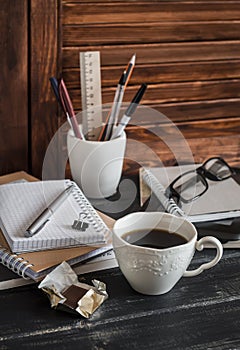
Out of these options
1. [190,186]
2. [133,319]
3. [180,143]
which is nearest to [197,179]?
[190,186]

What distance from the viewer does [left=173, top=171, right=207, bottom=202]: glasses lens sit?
3.73ft

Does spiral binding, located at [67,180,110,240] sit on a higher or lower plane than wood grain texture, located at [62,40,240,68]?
lower

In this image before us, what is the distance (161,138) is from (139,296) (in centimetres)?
42

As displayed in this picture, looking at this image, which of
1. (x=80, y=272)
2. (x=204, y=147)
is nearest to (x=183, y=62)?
(x=204, y=147)

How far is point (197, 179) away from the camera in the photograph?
118 cm

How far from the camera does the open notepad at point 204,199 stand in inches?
42.9

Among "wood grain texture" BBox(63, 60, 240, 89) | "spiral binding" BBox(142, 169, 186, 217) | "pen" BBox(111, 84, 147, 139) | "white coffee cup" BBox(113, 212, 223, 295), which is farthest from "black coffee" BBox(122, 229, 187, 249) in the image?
"wood grain texture" BBox(63, 60, 240, 89)

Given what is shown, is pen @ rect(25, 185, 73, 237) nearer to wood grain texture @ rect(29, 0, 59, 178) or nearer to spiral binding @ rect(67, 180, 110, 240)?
spiral binding @ rect(67, 180, 110, 240)

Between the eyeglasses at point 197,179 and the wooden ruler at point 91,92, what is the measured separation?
0.16 meters

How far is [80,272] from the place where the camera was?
0.96 meters

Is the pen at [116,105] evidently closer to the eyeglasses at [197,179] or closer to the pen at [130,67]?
the pen at [130,67]

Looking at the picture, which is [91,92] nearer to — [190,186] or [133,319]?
[190,186]

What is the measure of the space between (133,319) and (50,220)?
22 centimetres

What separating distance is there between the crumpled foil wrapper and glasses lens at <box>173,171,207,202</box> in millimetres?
277
